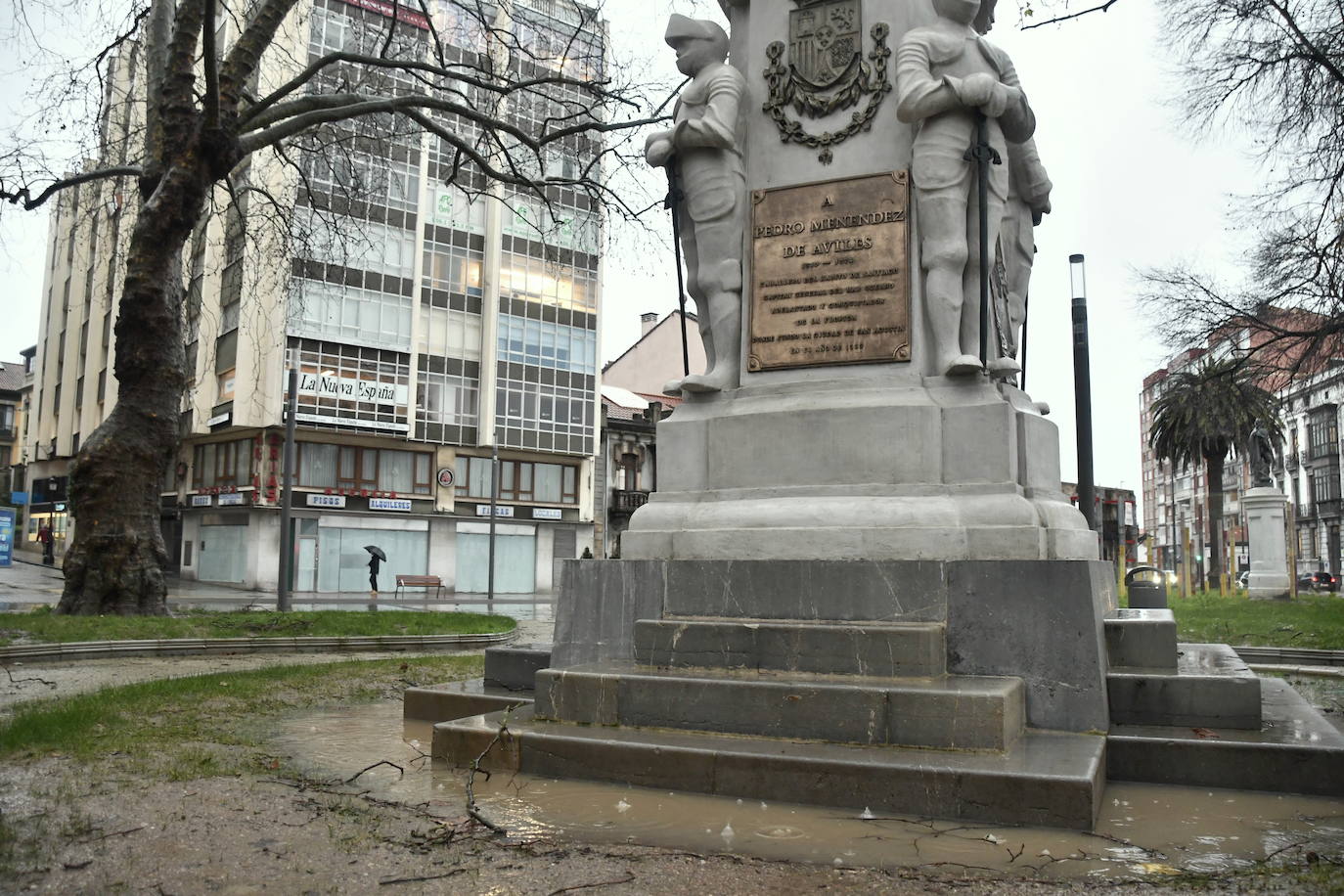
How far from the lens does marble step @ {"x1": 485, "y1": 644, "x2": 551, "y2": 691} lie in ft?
22.4

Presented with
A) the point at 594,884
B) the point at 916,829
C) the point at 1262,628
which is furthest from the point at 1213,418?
the point at 594,884

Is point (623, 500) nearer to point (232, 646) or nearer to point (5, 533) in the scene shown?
point (5, 533)

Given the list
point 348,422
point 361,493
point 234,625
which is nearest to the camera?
point 234,625

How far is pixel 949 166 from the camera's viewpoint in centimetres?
648

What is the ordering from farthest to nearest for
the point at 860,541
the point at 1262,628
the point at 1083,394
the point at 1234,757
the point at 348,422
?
the point at 348,422 → the point at 1262,628 → the point at 1083,394 → the point at 860,541 → the point at 1234,757

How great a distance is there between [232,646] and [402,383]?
27.8 metres

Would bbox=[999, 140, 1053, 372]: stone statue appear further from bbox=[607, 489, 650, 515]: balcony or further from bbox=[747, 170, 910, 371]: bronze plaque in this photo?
bbox=[607, 489, 650, 515]: balcony

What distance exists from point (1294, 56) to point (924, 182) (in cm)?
1379

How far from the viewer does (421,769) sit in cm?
523

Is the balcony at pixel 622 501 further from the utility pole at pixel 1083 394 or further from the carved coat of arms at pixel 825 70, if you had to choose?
the carved coat of arms at pixel 825 70

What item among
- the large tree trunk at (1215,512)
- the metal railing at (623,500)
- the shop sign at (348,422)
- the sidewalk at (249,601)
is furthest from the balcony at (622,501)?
the large tree trunk at (1215,512)

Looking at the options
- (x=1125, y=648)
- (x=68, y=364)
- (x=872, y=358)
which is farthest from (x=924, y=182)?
(x=68, y=364)

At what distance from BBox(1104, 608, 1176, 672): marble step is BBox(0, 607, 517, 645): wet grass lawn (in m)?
11.5

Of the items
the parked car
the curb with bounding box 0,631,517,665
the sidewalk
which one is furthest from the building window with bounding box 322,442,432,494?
the parked car
